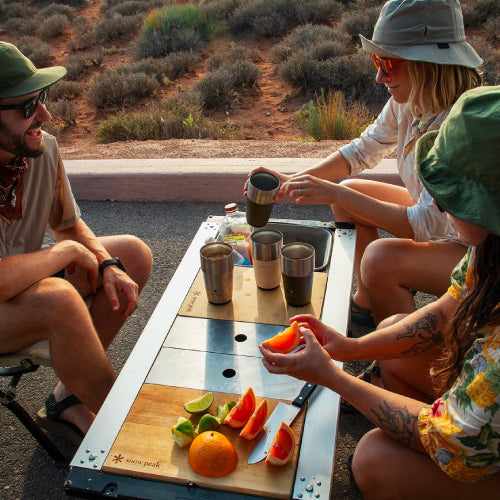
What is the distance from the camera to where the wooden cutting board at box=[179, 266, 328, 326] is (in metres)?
2.32

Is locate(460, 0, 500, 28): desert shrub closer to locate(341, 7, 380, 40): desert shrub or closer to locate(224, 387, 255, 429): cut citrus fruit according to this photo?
locate(341, 7, 380, 40): desert shrub

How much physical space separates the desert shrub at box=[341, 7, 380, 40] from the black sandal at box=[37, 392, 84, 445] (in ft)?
31.1

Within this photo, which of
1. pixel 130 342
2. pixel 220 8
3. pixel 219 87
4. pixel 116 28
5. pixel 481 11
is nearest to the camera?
pixel 130 342

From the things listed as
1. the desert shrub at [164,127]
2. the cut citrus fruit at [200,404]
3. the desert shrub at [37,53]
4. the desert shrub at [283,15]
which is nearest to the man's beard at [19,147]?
the cut citrus fruit at [200,404]

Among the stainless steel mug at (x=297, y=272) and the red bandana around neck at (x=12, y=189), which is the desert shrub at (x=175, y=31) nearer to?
the red bandana around neck at (x=12, y=189)

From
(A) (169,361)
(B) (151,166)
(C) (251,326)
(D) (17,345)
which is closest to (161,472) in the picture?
(A) (169,361)

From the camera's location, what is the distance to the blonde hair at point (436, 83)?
8.23 feet

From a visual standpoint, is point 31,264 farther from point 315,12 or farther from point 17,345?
point 315,12

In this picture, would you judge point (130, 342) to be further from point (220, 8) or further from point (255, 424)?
point (220, 8)

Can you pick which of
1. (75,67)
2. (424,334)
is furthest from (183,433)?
(75,67)

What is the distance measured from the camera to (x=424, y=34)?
2.49 meters

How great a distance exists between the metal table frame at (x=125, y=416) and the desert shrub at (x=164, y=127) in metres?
4.45

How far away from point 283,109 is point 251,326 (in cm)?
646

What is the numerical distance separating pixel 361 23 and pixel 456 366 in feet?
32.4
